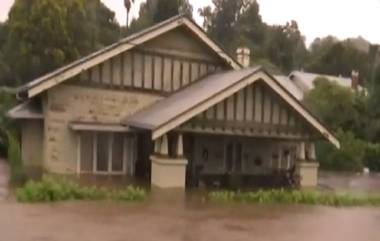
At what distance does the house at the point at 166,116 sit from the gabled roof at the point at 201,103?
4 centimetres

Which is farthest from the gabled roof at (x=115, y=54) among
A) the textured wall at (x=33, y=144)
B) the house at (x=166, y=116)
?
the textured wall at (x=33, y=144)

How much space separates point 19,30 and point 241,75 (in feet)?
96.4

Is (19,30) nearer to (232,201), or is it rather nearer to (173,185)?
(173,185)

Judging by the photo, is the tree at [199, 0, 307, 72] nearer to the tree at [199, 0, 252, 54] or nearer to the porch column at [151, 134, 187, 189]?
the tree at [199, 0, 252, 54]

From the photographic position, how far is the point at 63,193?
15859mm

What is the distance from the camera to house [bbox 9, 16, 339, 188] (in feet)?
68.5

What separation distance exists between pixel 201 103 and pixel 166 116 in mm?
1275

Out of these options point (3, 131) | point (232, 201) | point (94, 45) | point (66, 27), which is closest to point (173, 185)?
point (232, 201)

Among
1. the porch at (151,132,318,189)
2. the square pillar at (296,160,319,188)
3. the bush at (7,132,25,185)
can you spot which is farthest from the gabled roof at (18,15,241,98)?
the square pillar at (296,160,319,188)

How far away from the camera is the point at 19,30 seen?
46156mm

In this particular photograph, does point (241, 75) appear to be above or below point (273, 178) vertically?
above

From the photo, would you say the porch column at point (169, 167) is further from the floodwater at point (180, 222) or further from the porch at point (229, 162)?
the floodwater at point (180, 222)

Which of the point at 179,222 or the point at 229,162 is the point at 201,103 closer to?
the point at 229,162

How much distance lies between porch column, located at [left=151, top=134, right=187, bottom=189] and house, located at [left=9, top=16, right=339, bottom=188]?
0.11ft
